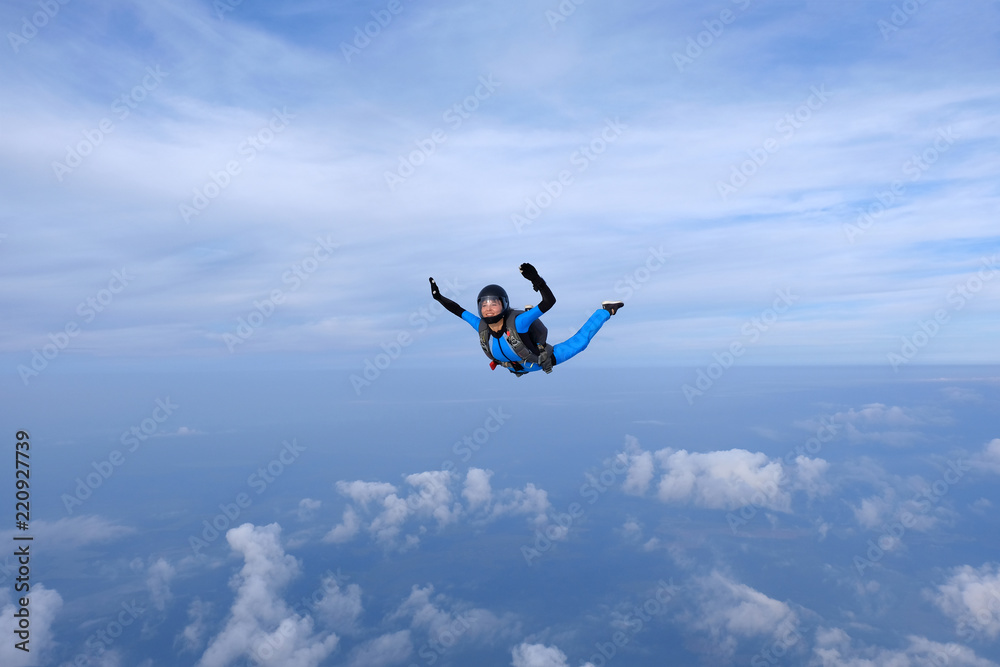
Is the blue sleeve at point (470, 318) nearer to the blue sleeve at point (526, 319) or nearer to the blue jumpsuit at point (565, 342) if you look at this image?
the blue jumpsuit at point (565, 342)

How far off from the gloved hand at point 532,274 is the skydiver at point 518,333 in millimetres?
642

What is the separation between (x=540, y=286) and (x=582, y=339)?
158 centimetres

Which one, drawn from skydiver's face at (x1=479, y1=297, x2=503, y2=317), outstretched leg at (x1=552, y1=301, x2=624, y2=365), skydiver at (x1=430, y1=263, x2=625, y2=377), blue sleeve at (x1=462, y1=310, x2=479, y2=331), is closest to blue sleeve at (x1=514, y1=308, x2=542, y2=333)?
skydiver at (x1=430, y1=263, x2=625, y2=377)

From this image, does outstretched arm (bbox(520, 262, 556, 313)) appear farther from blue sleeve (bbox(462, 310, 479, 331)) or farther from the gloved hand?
blue sleeve (bbox(462, 310, 479, 331))

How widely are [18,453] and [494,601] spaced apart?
19300 cm

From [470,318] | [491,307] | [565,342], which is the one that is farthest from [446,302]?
[565,342]

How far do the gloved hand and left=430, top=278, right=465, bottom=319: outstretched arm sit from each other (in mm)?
2067

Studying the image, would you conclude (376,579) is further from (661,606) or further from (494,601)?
(661,606)

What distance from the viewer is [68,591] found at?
592 feet

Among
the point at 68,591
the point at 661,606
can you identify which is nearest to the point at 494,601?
the point at 661,606

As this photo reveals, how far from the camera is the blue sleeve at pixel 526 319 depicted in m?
7.21

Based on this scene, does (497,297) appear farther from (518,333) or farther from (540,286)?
(540,286)

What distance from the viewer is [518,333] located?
748 cm

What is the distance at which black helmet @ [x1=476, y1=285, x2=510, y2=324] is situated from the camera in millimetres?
7366
